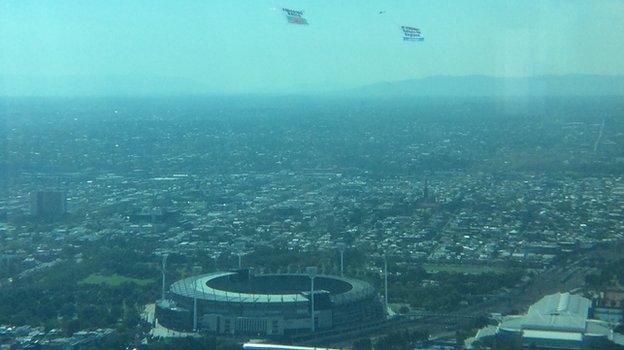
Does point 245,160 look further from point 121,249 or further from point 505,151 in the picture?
point 121,249

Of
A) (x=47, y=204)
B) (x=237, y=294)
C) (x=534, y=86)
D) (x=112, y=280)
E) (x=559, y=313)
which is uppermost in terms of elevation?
(x=534, y=86)

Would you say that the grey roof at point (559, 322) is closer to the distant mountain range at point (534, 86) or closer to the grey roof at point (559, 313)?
the grey roof at point (559, 313)

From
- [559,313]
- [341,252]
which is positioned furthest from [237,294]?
[559,313]

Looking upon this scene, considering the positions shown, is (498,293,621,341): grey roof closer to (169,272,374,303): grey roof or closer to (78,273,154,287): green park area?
(169,272,374,303): grey roof

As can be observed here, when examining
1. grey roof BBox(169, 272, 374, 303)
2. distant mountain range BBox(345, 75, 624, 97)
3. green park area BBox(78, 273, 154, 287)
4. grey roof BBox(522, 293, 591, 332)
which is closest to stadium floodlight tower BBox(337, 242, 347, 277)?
grey roof BBox(169, 272, 374, 303)

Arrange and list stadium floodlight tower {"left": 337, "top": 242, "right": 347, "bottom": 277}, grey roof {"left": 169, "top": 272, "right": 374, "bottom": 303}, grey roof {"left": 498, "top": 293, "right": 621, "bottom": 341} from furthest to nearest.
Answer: stadium floodlight tower {"left": 337, "top": 242, "right": 347, "bottom": 277} < grey roof {"left": 169, "top": 272, "right": 374, "bottom": 303} < grey roof {"left": 498, "top": 293, "right": 621, "bottom": 341}

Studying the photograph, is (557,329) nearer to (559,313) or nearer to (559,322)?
(559,322)
